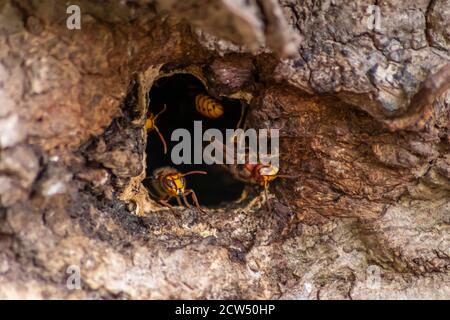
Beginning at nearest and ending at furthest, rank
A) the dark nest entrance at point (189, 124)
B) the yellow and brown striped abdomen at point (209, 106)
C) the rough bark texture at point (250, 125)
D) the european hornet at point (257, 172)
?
the rough bark texture at point (250, 125) → the european hornet at point (257, 172) → the yellow and brown striped abdomen at point (209, 106) → the dark nest entrance at point (189, 124)

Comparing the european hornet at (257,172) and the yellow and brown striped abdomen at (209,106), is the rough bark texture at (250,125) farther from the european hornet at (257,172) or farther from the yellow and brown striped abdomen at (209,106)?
the yellow and brown striped abdomen at (209,106)

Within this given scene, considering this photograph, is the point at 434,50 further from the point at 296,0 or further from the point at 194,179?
the point at 194,179

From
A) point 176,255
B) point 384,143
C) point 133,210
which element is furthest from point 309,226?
point 133,210

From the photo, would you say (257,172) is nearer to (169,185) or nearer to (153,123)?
(169,185)

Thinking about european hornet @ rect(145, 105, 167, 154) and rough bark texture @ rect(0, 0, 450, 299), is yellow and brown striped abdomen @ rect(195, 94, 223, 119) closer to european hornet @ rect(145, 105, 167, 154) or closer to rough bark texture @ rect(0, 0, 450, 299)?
european hornet @ rect(145, 105, 167, 154)

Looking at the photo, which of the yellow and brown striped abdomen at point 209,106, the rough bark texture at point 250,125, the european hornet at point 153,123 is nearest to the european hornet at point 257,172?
the rough bark texture at point 250,125

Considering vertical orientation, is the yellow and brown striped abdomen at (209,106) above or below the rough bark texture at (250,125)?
above

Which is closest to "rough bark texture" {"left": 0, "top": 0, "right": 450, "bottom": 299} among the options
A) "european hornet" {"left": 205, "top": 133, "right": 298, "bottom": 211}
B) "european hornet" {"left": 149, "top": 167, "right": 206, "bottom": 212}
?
Result: "european hornet" {"left": 205, "top": 133, "right": 298, "bottom": 211}

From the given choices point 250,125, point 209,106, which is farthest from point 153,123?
point 250,125
